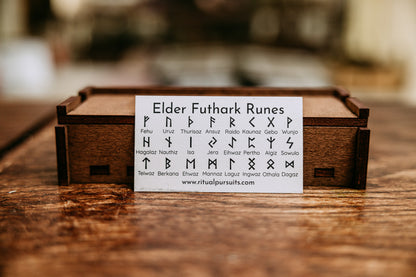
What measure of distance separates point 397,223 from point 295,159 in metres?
0.20

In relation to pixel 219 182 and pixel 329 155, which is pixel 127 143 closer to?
pixel 219 182

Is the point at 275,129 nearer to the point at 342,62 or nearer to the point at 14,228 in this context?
the point at 14,228

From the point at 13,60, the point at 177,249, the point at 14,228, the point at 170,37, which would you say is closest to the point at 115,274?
the point at 177,249

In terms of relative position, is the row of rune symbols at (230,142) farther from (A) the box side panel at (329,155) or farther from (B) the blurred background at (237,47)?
(B) the blurred background at (237,47)

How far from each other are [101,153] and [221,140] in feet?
0.80

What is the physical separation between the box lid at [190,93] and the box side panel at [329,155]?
0.02 metres

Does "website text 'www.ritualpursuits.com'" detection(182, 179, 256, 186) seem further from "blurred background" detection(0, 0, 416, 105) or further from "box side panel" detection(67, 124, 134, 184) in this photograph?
"blurred background" detection(0, 0, 416, 105)

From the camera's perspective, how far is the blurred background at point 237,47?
444cm

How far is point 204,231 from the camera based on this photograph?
57 centimetres

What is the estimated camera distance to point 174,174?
0.71 metres

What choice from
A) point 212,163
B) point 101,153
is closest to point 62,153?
point 101,153

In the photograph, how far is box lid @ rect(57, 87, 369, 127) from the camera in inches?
27.5

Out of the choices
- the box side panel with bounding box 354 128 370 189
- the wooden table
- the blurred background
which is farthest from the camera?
the blurred background

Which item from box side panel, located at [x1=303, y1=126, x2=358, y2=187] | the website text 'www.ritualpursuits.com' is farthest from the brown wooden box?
the website text 'www.ritualpursuits.com'
